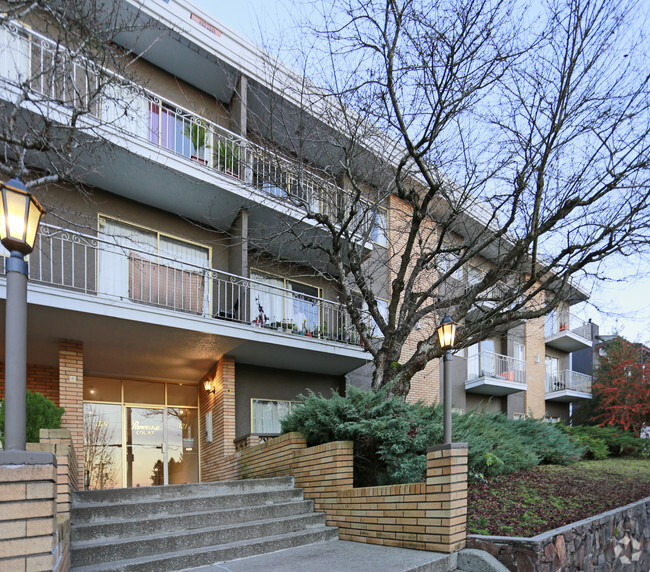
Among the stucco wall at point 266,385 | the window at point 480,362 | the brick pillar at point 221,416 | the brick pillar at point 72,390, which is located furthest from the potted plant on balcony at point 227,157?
the window at point 480,362

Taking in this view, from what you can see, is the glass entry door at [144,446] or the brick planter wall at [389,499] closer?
the brick planter wall at [389,499]

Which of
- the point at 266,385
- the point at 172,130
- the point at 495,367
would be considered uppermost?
the point at 172,130

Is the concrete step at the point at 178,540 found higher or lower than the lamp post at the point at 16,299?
lower

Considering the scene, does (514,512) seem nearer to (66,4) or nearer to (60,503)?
(60,503)

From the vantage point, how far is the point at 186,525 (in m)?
5.48

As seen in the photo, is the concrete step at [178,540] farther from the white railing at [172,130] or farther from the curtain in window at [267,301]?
the curtain in window at [267,301]

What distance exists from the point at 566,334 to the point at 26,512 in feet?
81.1

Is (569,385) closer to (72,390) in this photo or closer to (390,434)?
(390,434)

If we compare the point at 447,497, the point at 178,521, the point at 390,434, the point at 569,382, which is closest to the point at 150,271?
the point at 178,521

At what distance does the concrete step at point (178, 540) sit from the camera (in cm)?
459

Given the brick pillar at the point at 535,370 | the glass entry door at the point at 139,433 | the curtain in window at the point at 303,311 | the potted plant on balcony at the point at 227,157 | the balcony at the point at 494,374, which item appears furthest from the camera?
the brick pillar at the point at 535,370

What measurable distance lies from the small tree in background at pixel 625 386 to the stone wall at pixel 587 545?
1009cm

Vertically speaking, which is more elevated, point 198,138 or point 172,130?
point 172,130

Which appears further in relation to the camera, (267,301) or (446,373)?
(267,301)
